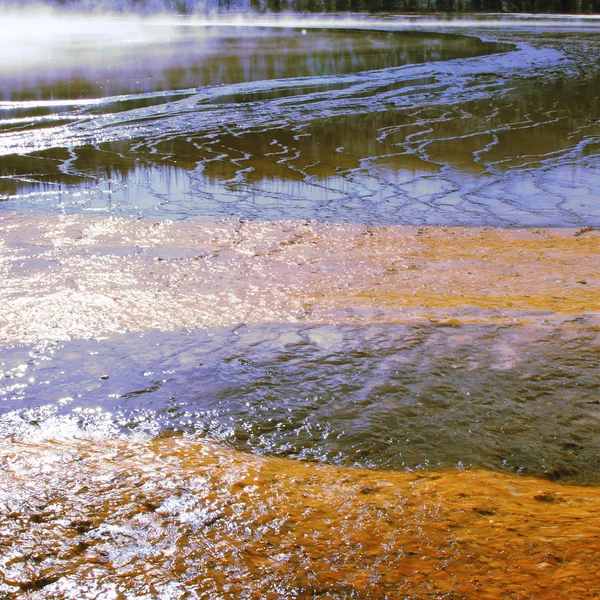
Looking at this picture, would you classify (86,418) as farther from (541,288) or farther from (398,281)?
(541,288)

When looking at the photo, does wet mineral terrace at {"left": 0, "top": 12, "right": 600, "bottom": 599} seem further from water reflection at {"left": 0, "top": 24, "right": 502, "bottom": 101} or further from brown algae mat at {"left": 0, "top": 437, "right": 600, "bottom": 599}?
water reflection at {"left": 0, "top": 24, "right": 502, "bottom": 101}

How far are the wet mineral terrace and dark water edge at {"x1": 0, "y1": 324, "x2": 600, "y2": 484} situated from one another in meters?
0.01

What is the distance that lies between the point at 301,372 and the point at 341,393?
24 centimetres

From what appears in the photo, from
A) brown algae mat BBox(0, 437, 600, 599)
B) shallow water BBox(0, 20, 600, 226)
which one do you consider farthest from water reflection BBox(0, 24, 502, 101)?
brown algae mat BBox(0, 437, 600, 599)

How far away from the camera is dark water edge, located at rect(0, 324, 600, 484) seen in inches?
95.0

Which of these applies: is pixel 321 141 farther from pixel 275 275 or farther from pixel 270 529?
pixel 270 529

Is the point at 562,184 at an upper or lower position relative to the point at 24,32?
lower

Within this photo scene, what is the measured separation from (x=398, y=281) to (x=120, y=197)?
3003mm

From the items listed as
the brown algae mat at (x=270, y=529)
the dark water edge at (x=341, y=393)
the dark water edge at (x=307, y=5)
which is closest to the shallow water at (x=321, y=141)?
the dark water edge at (x=341, y=393)

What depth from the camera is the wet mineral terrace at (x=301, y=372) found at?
1873 millimetres

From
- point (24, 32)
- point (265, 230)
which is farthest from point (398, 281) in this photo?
point (24, 32)

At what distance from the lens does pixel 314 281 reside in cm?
391

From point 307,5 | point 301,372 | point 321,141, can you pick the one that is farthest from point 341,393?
point 307,5

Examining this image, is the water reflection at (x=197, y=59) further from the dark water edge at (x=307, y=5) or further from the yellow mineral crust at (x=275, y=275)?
the dark water edge at (x=307, y=5)
